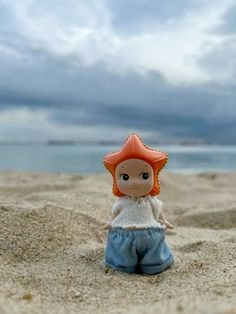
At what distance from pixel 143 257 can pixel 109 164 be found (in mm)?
713

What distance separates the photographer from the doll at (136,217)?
129 inches

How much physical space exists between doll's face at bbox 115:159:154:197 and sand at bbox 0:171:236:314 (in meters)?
0.59

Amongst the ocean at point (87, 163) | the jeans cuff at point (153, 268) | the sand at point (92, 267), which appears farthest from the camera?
the ocean at point (87, 163)

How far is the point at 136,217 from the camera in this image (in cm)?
335

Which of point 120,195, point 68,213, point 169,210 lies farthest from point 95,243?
point 169,210

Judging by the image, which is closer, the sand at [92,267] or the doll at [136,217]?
the sand at [92,267]

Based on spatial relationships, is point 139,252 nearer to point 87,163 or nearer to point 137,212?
point 137,212

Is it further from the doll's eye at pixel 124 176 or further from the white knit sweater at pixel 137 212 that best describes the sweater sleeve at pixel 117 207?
the doll's eye at pixel 124 176

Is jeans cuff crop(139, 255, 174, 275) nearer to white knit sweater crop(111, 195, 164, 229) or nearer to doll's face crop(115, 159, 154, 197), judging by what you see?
white knit sweater crop(111, 195, 164, 229)

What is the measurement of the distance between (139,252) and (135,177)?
539 millimetres

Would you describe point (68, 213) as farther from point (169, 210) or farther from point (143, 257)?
point (169, 210)

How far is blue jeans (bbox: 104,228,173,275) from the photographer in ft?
10.7

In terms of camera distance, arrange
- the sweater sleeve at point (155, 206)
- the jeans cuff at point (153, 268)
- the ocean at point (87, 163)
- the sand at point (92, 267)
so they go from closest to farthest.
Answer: the sand at point (92, 267) → the jeans cuff at point (153, 268) → the sweater sleeve at point (155, 206) → the ocean at point (87, 163)

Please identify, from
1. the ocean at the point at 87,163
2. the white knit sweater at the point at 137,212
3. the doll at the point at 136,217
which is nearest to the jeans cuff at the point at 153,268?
the doll at the point at 136,217
